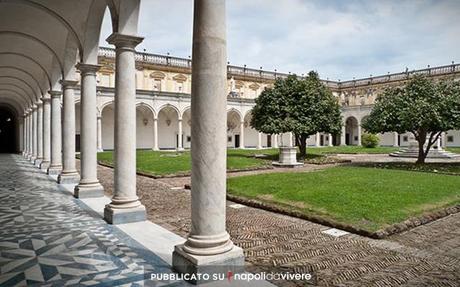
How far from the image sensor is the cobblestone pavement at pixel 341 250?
4.47 meters

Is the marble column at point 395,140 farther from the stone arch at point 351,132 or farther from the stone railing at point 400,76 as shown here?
the stone railing at point 400,76

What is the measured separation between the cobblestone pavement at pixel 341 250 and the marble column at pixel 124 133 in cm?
88

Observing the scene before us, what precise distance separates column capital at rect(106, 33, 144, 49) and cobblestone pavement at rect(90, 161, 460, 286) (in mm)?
3659

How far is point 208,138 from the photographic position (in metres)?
4.06

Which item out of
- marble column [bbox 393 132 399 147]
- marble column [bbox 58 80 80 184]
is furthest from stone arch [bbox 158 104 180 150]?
marble column [bbox 393 132 399 147]

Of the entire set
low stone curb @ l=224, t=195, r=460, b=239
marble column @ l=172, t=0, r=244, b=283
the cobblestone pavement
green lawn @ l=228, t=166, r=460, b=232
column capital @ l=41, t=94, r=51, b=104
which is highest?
column capital @ l=41, t=94, r=51, b=104

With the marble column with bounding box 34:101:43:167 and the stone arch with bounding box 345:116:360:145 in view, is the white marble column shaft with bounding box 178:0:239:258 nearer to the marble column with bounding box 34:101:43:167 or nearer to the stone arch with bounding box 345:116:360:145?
the marble column with bounding box 34:101:43:167

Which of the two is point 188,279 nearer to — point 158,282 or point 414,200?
point 158,282

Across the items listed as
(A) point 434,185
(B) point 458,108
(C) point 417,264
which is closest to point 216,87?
(C) point 417,264

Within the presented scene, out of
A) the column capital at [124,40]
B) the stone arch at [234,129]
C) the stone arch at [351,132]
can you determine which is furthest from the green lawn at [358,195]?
the stone arch at [351,132]

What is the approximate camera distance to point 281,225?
7199 mm

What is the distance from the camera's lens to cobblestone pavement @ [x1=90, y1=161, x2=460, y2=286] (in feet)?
14.7

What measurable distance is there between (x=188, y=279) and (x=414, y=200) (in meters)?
7.19

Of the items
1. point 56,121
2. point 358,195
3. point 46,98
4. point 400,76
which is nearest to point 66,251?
point 358,195
